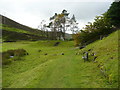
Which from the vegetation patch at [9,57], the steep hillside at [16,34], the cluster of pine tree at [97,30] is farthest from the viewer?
the steep hillside at [16,34]

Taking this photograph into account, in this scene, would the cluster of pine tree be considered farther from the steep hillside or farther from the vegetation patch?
the steep hillside

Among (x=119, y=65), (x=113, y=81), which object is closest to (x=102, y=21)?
A: (x=119, y=65)

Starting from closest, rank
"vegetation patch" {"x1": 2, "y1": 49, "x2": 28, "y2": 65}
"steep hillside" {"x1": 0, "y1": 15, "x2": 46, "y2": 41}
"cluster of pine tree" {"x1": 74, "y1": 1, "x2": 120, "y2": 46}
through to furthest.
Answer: "vegetation patch" {"x1": 2, "y1": 49, "x2": 28, "y2": 65}, "cluster of pine tree" {"x1": 74, "y1": 1, "x2": 120, "y2": 46}, "steep hillside" {"x1": 0, "y1": 15, "x2": 46, "y2": 41}

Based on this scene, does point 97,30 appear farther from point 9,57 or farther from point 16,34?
point 16,34

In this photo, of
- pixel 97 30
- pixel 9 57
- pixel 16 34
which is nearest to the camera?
pixel 9 57

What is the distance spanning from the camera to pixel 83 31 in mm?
38438

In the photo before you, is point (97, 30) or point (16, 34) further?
point (16, 34)

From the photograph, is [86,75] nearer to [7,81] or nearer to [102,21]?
[7,81]

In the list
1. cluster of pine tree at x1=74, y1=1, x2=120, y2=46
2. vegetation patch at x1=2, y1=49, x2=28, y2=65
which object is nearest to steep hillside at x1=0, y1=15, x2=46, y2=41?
vegetation patch at x1=2, y1=49, x2=28, y2=65

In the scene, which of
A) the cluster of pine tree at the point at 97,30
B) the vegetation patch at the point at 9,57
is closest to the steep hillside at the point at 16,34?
the vegetation patch at the point at 9,57

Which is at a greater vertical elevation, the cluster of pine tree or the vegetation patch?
the cluster of pine tree

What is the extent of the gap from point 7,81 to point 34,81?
3584mm

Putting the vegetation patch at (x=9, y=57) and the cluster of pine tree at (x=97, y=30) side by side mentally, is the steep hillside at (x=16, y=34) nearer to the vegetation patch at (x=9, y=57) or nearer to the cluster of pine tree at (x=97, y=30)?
the vegetation patch at (x=9, y=57)

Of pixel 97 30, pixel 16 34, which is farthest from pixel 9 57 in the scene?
pixel 16 34
